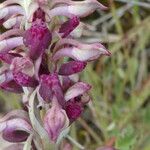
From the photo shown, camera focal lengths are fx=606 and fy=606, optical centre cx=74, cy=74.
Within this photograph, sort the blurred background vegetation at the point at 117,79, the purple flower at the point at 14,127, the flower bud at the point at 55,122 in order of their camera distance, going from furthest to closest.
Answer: the blurred background vegetation at the point at 117,79, the purple flower at the point at 14,127, the flower bud at the point at 55,122

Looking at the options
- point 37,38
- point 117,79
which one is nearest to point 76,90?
point 37,38

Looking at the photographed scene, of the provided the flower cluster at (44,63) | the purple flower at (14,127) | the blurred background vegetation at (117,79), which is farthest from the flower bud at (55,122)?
the blurred background vegetation at (117,79)

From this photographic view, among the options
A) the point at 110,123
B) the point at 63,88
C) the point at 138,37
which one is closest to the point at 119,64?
the point at 138,37

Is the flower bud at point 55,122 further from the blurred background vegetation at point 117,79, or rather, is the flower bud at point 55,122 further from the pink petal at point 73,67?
the blurred background vegetation at point 117,79

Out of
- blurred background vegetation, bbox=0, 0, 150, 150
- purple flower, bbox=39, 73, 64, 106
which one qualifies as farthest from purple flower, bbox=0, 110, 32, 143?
blurred background vegetation, bbox=0, 0, 150, 150

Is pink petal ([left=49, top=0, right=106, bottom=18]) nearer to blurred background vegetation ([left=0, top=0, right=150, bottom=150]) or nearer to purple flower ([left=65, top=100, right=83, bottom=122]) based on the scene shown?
purple flower ([left=65, top=100, right=83, bottom=122])

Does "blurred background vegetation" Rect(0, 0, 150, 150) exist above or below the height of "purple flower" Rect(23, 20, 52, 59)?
below
